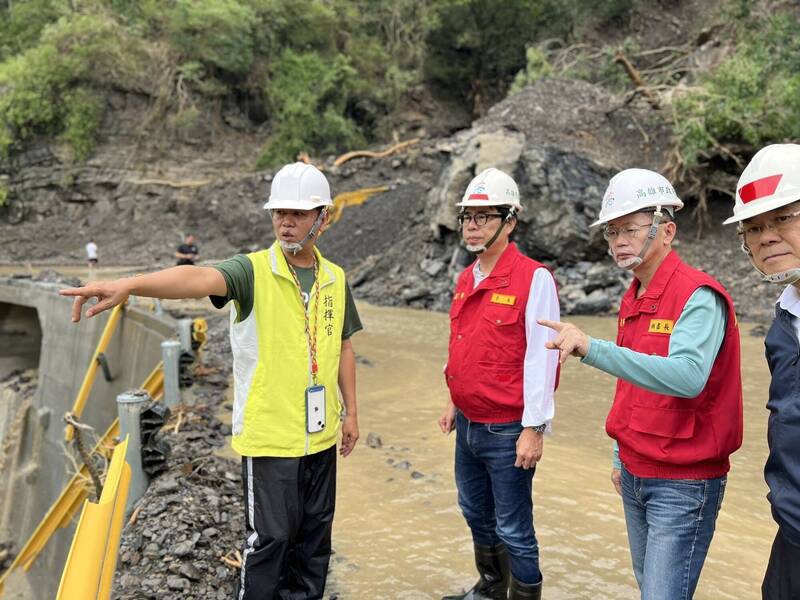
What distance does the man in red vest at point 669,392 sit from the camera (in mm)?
1860

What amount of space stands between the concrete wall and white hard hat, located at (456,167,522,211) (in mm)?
5547

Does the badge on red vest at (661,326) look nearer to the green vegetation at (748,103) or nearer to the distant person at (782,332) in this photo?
the distant person at (782,332)

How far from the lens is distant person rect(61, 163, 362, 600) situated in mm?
2551

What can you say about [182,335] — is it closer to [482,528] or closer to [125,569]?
[125,569]

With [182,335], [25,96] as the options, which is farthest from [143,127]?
[182,335]

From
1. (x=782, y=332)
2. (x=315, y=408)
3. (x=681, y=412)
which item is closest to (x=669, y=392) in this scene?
(x=681, y=412)

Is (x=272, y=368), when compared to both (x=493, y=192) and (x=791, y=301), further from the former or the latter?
(x=791, y=301)

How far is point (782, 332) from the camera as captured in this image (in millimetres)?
1672

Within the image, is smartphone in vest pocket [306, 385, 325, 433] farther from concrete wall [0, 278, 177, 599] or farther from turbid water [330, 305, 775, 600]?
concrete wall [0, 278, 177, 599]

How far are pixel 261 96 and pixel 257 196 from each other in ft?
26.6

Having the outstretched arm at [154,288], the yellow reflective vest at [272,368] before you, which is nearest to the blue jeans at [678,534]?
the yellow reflective vest at [272,368]

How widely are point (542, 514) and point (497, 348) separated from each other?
7.00ft

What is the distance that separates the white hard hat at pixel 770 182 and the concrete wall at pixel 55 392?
6.77 metres

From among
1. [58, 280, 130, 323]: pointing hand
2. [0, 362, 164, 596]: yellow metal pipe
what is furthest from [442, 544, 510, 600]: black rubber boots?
[0, 362, 164, 596]: yellow metal pipe
